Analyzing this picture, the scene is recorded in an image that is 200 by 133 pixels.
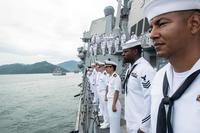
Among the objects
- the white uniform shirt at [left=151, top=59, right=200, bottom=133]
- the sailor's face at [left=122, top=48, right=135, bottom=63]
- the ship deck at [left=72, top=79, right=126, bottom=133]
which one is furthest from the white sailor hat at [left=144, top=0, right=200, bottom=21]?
the ship deck at [left=72, top=79, right=126, bottom=133]

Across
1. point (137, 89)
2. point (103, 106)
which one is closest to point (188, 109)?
point (137, 89)

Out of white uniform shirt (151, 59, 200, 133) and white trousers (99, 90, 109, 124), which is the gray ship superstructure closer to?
white trousers (99, 90, 109, 124)

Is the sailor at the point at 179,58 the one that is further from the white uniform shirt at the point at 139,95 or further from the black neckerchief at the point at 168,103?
the white uniform shirt at the point at 139,95

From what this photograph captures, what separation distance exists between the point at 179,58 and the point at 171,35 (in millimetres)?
114

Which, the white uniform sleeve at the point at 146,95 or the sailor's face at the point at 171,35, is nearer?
the sailor's face at the point at 171,35

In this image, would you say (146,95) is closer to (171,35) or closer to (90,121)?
(171,35)

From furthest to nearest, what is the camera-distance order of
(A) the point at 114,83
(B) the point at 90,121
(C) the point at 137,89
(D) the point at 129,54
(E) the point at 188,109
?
(B) the point at 90,121, (A) the point at 114,83, (D) the point at 129,54, (C) the point at 137,89, (E) the point at 188,109

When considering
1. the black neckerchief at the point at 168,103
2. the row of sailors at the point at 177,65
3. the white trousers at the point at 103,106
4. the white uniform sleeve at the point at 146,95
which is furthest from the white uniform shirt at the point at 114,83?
the black neckerchief at the point at 168,103

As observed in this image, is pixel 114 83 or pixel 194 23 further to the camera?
pixel 114 83

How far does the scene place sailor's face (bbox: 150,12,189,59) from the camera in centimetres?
124

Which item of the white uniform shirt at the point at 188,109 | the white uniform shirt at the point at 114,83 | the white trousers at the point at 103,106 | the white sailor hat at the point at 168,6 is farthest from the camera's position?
the white trousers at the point at 103,106

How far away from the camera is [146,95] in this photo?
278 cm

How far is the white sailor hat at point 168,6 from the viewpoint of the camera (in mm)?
1250

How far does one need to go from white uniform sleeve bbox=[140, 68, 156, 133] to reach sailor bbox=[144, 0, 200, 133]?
1.43 metres
